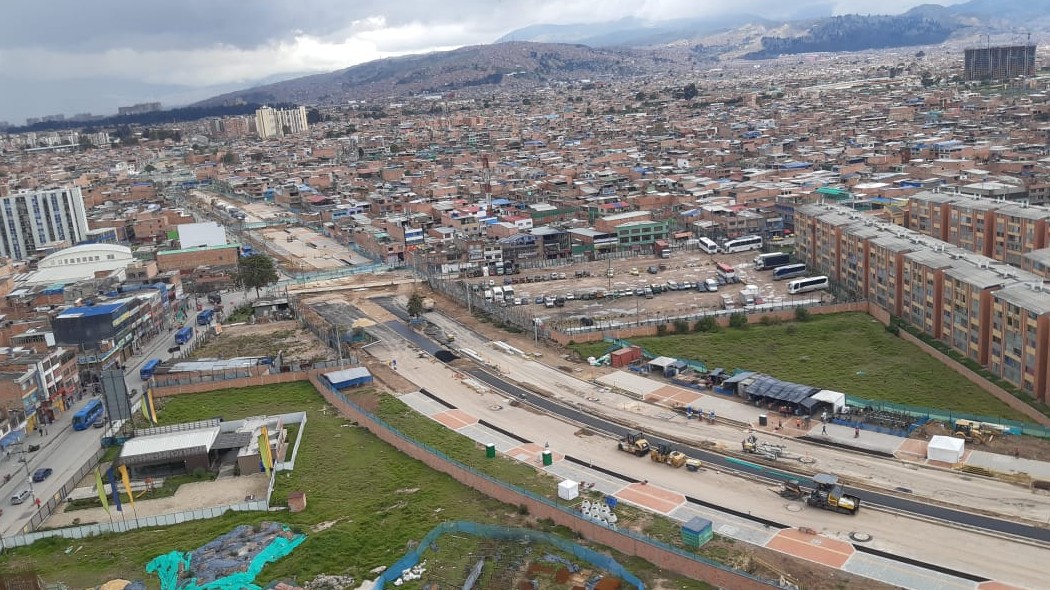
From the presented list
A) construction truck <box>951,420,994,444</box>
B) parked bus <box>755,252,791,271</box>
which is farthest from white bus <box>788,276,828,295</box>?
construction truck <box>951,420,994,444</box>

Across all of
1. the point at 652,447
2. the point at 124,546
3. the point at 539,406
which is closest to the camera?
the point at 124,546

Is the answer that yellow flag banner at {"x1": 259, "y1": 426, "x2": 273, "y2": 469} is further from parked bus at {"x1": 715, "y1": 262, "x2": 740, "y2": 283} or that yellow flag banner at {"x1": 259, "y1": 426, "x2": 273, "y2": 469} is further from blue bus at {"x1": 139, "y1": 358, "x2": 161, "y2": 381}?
parked bus at {"x1": 715, "y1": 262, "x2": 740, "y2": 283}

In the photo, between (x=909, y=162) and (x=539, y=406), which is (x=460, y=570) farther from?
(x=909, y=162)

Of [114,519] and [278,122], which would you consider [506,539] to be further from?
[278,122]

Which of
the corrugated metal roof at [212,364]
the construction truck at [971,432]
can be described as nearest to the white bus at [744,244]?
the construction truck at [971,432]

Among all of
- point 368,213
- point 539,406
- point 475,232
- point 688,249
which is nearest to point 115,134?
point 368,213

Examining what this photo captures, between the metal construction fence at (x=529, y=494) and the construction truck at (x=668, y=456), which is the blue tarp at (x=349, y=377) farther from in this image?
the construction truck at (x=668, y=456)

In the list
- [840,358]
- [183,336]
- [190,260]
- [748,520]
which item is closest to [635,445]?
[748,520]
